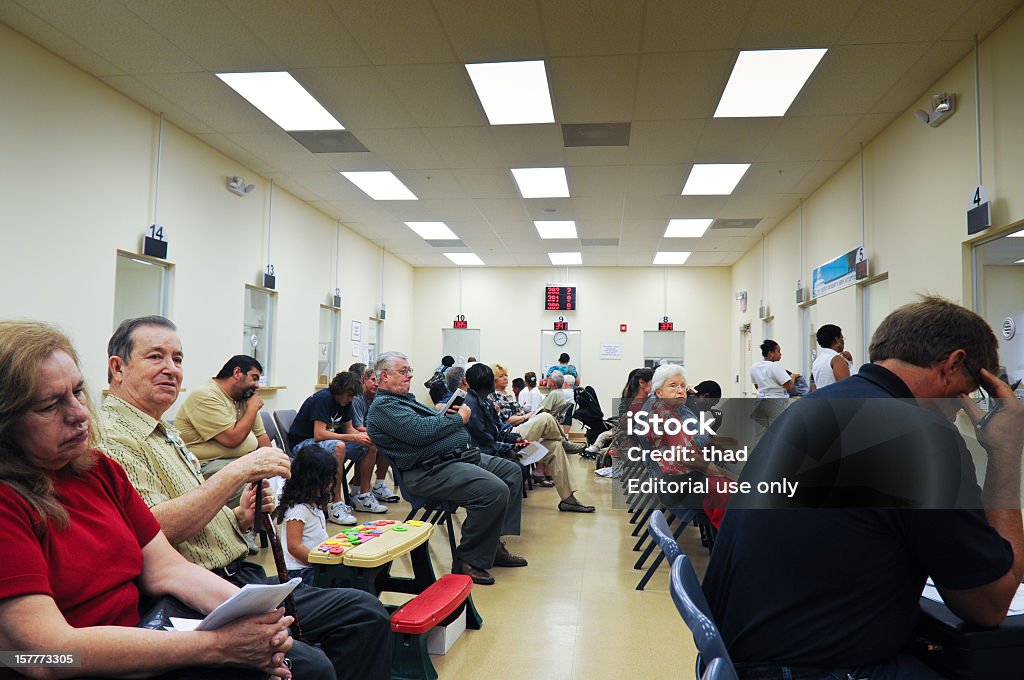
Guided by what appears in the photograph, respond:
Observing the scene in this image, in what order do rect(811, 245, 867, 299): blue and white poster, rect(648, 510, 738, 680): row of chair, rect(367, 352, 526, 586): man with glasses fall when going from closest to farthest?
1. rect(648, 510, 738, 680): row of chair
2. rect(367, 352, 526, 586): man with glasses
3. rect(811, 245, 867, 299): blue and white poster

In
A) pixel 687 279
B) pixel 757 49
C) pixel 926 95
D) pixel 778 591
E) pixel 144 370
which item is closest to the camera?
pixel 778 591

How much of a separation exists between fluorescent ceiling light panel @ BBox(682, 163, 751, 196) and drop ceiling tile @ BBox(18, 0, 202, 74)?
4.91 metres

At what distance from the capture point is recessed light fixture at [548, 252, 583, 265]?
11.5 m

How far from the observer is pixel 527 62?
447 centimetres

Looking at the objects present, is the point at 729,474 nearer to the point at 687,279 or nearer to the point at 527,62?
the point at 527,62

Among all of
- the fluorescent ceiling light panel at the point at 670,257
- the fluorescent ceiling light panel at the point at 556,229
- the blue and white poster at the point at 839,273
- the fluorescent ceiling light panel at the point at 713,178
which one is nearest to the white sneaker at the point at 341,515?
the fluorescent ceiling light panel at the point at 713,178

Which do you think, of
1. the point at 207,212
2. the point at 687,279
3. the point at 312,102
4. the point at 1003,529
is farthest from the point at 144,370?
the point at 687,279

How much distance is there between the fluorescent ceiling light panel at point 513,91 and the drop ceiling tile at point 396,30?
35 centimetres

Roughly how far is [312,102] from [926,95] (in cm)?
491

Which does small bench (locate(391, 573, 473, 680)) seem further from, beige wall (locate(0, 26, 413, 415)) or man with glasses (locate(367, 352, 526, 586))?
beige wall (locate(0, 26, 413, 415))

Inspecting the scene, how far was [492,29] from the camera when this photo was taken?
4.03 metres

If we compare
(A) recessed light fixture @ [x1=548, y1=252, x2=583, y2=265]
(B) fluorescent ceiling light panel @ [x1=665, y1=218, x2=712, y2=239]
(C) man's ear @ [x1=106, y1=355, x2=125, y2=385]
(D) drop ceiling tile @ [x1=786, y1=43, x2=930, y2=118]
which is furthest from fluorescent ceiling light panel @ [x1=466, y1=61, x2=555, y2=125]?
(A) recessed light fixture @ [x1=548, y1=252, x2=583, y2=265]

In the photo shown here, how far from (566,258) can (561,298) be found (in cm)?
109

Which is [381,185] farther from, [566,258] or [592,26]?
[566,258]
